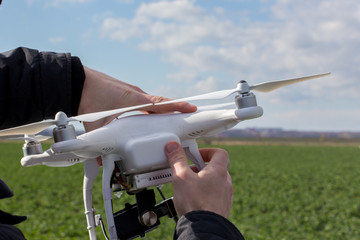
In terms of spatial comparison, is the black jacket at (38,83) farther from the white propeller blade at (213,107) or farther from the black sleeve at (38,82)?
the white propeller blade at (213,107)

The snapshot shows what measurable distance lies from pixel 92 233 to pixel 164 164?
Answer: 319 millimetres

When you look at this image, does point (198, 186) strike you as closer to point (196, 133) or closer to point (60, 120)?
point (196, 133)

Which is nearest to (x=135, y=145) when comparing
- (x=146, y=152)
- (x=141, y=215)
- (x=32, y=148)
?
(x=146, y=152)

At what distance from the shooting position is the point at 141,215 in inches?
46.1

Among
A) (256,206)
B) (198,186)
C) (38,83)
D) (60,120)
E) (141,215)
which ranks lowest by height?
(256,206)

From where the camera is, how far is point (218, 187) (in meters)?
0.97

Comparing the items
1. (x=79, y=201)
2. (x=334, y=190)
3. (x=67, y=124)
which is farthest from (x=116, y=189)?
(x=334, y=190)

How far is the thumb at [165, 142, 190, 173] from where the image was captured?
96 centimetres

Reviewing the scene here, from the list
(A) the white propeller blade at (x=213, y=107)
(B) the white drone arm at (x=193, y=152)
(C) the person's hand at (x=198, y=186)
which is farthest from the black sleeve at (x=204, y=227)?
(A) the white propeller blade at (x=213, y=107)

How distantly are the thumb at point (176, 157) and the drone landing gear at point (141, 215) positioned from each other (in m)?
0.21

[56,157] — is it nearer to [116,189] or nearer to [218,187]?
[116,189]

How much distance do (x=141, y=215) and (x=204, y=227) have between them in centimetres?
34

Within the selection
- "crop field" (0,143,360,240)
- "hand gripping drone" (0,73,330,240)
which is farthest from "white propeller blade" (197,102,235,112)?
"crop field" (0,143,360,240)

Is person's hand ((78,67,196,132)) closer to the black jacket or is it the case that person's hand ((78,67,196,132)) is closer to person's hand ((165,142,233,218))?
the black jacket
